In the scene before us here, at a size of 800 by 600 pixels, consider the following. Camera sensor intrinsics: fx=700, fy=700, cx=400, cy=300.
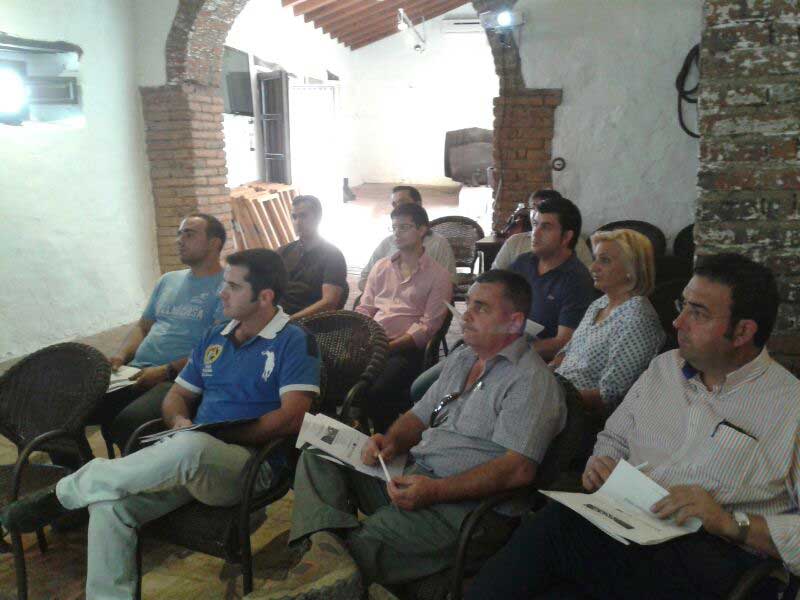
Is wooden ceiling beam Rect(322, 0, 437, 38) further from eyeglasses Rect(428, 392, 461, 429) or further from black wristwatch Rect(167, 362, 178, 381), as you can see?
eyeglasses Rect(428, 392, 461, 429)

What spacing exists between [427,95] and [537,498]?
15.1 m

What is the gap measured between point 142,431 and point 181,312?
0.93 metres

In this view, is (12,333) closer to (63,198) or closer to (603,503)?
(63,198)

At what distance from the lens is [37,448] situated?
2.38 meters

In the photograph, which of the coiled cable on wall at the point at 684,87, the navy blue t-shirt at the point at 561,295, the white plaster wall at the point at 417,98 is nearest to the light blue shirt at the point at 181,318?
the navy blue t-shirt at the point at 561,295

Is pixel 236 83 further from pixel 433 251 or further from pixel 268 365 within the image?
pixel 268 365

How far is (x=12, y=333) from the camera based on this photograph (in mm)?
5215

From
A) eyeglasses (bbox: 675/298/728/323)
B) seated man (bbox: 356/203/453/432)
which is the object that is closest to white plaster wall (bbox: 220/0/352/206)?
seated man (bbox: 356/203/453/432)

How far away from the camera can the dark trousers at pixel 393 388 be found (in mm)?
3190

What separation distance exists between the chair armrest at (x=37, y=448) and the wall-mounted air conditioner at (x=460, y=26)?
14.4m

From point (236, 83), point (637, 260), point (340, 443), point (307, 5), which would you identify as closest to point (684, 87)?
point (637, 260)

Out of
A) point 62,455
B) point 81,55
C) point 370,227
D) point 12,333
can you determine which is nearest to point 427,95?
point 370,227

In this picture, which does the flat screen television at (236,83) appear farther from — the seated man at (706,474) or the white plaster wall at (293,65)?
the seated man at (706,474)

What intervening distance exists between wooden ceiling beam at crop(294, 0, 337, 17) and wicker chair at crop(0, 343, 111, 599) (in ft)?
32.5
